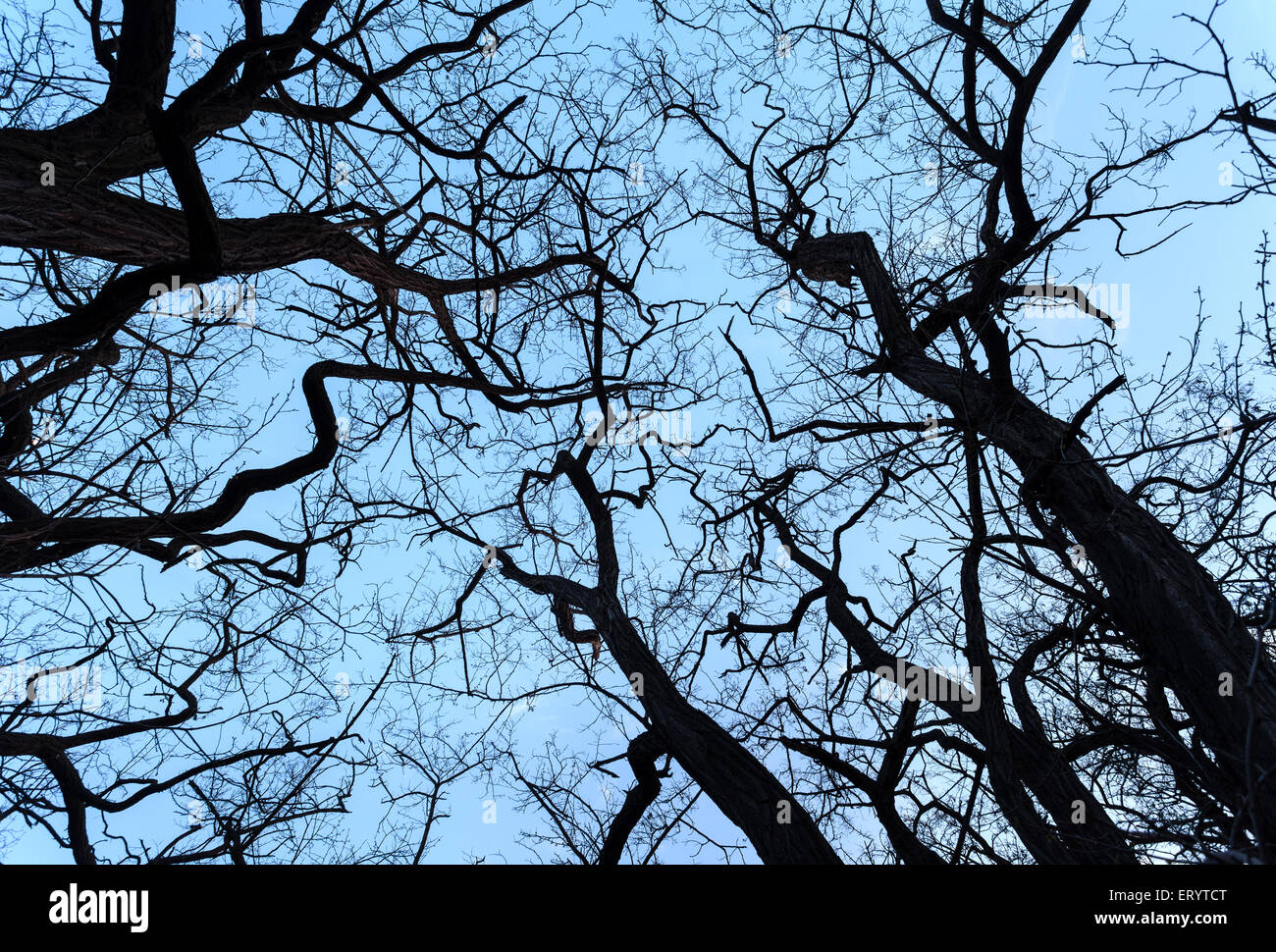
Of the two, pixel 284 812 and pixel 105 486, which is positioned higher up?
pixel 105 486

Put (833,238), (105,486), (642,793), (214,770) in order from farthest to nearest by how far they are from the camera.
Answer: (833,238), (214,770), (642,793), (105,486)

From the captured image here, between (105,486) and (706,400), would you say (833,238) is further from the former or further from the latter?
(105,486)

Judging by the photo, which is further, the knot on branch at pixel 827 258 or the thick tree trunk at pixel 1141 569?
the knot on branch at pixel 827 258

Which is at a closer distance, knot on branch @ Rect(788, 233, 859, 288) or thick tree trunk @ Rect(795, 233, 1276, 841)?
thick tree trunk @ Rect(795, 233, 1276, 841)

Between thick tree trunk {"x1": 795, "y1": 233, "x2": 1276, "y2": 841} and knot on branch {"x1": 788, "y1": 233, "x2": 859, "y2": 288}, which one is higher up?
knot on branch {"x1": 788, "y1": 233, "x2": 859, "y2": 288}

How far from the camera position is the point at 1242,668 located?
10.9 ft

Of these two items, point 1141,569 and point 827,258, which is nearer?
point 1141,569

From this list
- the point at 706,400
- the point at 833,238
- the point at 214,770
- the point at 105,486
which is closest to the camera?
the point at 105,486

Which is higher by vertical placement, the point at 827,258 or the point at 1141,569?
the point at 827,258

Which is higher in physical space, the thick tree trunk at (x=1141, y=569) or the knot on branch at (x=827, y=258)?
the knot on branch at (x=827, y=258)
